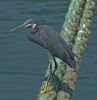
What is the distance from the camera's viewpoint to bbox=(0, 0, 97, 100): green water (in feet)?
31.0

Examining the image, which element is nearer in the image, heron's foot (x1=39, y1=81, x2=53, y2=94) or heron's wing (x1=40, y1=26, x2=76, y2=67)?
heron's foot (x1=39, y1=81, x2=53, y2=94)

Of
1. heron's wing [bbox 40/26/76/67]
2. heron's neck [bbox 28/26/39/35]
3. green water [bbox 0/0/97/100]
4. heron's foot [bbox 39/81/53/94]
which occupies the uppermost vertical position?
heron's neck [bbox 28/26/39/35]

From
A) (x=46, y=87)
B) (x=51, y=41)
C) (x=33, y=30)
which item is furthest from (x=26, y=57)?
(x=46, y=87)

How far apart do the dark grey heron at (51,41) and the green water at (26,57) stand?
2509 millimetres

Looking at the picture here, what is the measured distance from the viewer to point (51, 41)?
6785 millimetres

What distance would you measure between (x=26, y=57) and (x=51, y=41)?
12.7 feet

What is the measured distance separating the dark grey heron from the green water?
2.51 meters

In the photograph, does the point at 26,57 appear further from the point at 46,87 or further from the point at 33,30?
the point at 46,87

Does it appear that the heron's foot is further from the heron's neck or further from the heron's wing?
the heron's neck

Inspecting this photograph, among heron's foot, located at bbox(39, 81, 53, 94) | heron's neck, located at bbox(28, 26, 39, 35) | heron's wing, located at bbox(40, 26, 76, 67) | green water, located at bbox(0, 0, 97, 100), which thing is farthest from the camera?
green water, located at bbox(0, 0, 97, 100)

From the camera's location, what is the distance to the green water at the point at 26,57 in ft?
31.0

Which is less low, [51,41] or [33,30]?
[33,30]

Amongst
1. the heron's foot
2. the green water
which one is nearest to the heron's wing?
the heron's foot

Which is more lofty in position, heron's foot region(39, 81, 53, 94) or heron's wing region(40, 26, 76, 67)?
heron's wing region(40, 26, 76, 67)
